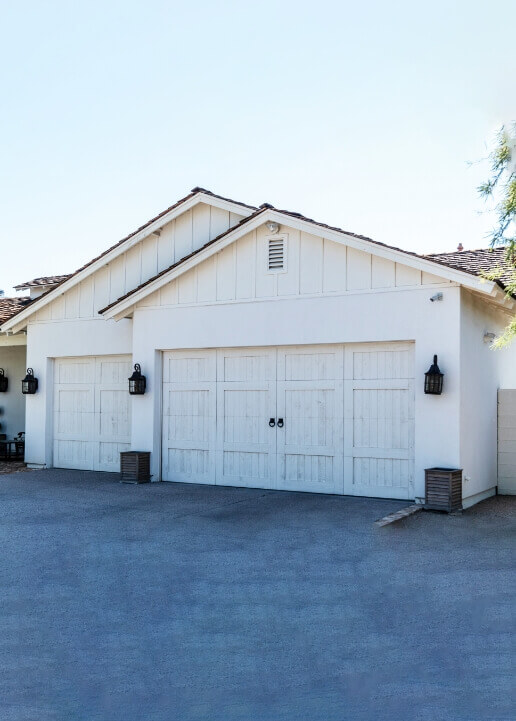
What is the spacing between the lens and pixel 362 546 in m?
7.91

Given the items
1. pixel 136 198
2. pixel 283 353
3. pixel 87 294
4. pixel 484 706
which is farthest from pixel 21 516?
pixel 136 198

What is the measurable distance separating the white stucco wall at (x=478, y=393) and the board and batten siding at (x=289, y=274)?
1.00m

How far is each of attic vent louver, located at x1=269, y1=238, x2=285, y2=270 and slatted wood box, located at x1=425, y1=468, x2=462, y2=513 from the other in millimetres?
4040

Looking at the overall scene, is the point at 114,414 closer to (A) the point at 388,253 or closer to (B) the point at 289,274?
(B) the point at 289,274

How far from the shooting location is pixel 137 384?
13.0 meters

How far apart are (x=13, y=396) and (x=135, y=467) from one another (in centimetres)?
744

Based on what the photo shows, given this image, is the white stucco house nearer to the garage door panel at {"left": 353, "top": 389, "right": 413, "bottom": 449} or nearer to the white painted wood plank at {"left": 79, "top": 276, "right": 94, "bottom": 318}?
the garage door panel at {"left": 353, "top": 389, "right": 413, "bottom": 449}

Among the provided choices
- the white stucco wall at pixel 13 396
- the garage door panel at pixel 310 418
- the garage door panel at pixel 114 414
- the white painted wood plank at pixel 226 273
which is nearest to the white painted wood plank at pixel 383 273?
the garage door panel at pixel 310 418

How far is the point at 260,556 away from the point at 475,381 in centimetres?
498

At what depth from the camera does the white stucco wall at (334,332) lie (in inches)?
404

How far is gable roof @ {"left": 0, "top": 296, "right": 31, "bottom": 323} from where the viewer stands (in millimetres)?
17781

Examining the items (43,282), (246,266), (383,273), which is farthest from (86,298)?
(383,273)

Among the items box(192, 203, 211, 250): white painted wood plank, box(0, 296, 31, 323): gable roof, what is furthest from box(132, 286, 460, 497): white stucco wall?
box(0, 296, 31, 323): gable roof

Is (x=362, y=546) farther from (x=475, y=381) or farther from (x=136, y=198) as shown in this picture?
(x=136, y=198)
